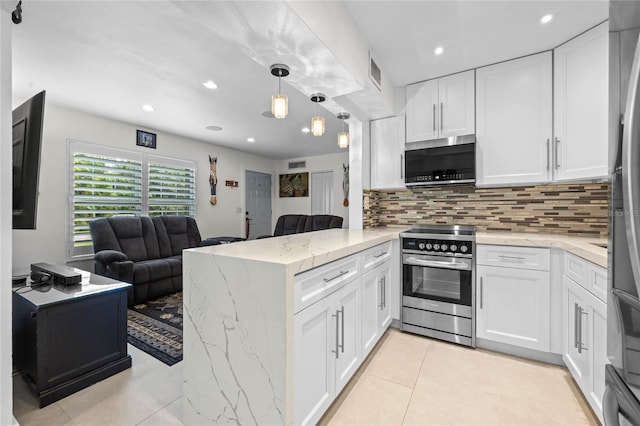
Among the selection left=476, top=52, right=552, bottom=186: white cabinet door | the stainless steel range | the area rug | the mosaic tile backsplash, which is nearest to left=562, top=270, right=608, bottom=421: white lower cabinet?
the stainless steel range

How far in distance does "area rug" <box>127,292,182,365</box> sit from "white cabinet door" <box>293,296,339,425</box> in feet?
4.30

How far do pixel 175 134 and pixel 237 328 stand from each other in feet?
15.0

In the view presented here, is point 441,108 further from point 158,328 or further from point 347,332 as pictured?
point 158,328

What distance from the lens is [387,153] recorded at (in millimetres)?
3082

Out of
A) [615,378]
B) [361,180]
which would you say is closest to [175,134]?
[361,180]

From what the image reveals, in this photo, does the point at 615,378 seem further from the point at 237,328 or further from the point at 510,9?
the point at 510,9

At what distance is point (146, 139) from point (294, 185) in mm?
3422

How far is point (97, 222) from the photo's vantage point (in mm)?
3637

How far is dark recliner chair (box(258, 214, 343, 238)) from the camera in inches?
207

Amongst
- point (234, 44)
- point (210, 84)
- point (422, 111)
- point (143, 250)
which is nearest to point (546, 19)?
point (422, 111)

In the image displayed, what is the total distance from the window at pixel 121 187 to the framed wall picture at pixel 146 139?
18 cm

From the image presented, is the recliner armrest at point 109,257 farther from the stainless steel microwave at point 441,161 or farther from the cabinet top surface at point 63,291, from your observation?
the stainless steel microwave at point 441,161

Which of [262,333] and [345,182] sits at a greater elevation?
[345,182]

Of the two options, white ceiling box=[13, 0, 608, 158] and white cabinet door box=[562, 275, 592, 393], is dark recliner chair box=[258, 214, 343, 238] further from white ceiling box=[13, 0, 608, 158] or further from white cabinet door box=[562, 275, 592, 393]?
white cabinet door box=[562, 275, 592, 393]
